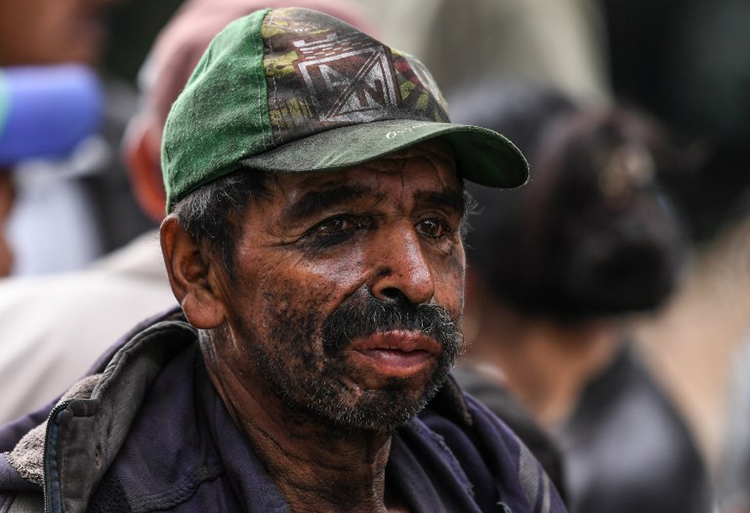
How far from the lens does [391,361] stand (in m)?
2.31

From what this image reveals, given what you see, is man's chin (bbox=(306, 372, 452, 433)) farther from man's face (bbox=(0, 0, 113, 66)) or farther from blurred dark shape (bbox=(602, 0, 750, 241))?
blurred dark shape (bbox=(602, 0, 750, 241))

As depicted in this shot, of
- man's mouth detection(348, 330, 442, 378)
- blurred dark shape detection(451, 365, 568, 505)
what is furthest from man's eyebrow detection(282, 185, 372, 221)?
blurred dark shape detection(451, 365, 568, 505)

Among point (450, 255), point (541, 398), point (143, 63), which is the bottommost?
point (143, 63)

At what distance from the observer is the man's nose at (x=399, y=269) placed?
7.54 ft

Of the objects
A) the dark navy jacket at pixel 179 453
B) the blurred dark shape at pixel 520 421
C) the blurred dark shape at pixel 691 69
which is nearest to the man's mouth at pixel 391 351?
the dark navy jacket at pixel 179 453

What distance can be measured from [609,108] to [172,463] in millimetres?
3008

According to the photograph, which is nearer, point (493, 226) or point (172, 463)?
point (172, 463)

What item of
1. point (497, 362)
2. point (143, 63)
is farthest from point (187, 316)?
point (143, 63)

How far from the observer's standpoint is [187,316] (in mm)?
2443

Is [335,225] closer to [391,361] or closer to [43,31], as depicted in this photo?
[391,361]

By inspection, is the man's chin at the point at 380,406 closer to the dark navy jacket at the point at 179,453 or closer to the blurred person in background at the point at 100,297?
the dark navy jacket at the point at 179,453

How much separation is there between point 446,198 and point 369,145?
0.25m

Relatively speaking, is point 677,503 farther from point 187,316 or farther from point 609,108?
point 187,316

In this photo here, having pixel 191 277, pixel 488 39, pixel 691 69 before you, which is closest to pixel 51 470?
pixel 191 277
